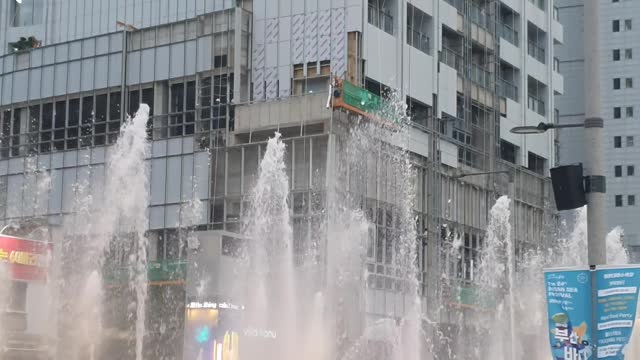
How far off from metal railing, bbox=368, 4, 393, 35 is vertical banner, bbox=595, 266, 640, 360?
114 ft

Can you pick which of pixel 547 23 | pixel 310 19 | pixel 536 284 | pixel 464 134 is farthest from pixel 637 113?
pixel 310 19

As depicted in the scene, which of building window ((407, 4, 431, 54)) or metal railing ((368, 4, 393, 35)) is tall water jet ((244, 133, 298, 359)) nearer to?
metal railing ((368, 4, 393, 35))

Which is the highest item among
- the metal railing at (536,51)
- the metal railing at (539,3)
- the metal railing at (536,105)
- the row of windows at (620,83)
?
the row of windows at (620,83)

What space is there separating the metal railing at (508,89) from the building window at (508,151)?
248cm

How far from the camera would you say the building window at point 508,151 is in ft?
192

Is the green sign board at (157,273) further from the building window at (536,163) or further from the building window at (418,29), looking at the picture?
the building window at (536,163)

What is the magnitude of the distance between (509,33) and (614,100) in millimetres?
34836

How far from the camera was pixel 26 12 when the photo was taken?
56.6 m

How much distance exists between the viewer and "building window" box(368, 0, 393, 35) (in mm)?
47000

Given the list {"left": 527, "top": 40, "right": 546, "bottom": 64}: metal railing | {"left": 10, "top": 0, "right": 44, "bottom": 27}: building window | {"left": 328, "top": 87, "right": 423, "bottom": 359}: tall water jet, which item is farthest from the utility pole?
{"left": 527, "top": 40, "right": 546, "bottom": 64}: metal railing

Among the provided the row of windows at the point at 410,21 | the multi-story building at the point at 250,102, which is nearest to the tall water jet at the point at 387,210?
the multi-story building at the point at 250,102

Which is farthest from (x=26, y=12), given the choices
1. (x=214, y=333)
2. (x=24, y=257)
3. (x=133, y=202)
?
(x=214, y=333)

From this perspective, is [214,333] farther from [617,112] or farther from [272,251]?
[617,112]


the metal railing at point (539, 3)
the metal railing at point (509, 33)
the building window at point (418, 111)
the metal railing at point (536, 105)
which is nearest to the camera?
the building window at point (418, 111)
